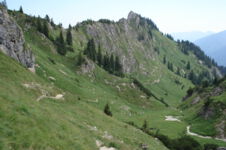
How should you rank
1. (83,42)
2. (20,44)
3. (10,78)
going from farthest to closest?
(83,42)
(20,44)
(10,78)

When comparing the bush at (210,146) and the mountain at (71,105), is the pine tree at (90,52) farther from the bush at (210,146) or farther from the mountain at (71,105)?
the bush at (210,146)

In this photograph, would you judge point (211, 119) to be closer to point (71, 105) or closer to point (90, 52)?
point (71, 105)

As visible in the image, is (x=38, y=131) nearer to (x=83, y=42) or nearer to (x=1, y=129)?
(x=1, y=129)

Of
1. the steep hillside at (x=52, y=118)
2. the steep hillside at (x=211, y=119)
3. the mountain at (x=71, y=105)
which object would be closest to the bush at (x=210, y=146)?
the mountain at (x=71, y=105)

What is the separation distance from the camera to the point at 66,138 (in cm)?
2189

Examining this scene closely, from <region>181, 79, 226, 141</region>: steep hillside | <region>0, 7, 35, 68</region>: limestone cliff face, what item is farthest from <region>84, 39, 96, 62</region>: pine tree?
<region>0, 7, 35, 68</region>: limestone cliff face

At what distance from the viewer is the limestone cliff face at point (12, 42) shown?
57.1 meters

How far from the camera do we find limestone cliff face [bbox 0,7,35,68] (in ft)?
187

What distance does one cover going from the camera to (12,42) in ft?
200

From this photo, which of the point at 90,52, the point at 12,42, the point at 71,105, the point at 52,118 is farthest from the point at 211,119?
the point at 90,52

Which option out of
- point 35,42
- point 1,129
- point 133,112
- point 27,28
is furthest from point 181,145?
point 27,28

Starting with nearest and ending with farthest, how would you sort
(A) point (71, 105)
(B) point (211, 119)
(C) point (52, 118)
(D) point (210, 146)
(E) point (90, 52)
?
(C) point (52, 118) → (A) point (71, 105) → (D) point (210, 146) → (B) point (211, 119) → (E) point (90, 52)

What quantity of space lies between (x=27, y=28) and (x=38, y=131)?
11519 cm

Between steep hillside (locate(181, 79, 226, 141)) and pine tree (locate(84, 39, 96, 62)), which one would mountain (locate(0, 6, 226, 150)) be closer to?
pine tree (locate(84, 39, 96, 62))
